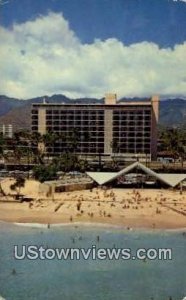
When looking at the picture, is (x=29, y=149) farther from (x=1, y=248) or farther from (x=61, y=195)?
(x=1, y=248)

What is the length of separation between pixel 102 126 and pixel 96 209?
7.96 ft

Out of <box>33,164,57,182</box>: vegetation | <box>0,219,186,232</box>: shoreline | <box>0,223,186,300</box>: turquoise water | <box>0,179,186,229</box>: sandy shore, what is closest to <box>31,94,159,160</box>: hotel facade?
<box>33,164,57,182</box>: vegetation

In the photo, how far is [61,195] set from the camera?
6.85 m

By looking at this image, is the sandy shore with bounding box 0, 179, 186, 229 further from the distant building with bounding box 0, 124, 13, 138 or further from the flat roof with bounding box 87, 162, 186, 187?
the distant building with bounding box 0, 124, 13, 138

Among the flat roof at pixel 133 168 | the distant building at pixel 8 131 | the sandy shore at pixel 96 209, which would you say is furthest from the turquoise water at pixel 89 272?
the distant building at pixel 8 131

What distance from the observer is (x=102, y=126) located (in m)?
8.48

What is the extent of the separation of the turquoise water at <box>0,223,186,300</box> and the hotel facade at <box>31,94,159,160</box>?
5.34 ft

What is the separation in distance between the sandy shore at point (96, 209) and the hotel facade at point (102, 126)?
80 cm

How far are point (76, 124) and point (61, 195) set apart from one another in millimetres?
1078

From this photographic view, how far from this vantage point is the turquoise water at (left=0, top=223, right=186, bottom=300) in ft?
16.1

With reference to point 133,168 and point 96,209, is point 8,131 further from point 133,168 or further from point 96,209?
point 96,209

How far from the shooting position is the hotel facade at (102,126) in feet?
24.6

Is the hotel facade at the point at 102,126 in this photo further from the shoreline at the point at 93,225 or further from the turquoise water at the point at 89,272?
the turquoise water at the point at 89,272

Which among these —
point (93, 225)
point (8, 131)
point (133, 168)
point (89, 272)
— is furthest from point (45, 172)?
point (89, 272)
